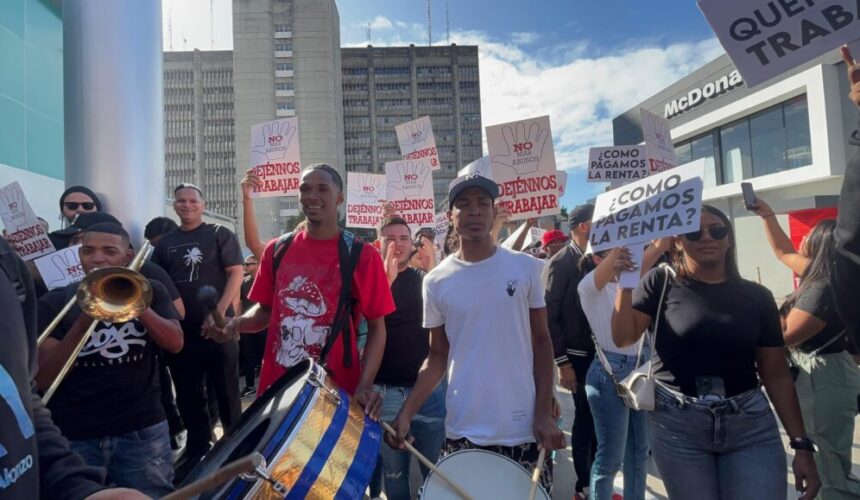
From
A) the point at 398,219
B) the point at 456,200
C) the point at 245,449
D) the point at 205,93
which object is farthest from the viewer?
the point at 205,93

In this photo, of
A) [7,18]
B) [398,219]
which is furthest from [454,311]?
[7,18]

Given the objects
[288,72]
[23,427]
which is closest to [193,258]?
[23,427]

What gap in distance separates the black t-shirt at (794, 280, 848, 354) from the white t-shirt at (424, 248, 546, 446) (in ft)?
5.61

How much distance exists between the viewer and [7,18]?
421 inches

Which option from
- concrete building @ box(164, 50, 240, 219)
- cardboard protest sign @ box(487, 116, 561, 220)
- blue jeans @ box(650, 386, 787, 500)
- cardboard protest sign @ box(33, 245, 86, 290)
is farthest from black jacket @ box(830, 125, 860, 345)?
concrete building @ box(164, 50, 240, 219)

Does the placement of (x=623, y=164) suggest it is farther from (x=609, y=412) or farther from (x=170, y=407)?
(x=170, y=407)

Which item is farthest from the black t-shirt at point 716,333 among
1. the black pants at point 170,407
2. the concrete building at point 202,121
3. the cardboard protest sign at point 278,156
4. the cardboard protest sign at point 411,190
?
the concrete building at point 202,121

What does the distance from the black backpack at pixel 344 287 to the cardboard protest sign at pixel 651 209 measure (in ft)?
3.98

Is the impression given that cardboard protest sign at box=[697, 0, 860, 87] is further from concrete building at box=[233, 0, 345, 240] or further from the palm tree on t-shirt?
concrete building at box=[233, 0, 345, 240]

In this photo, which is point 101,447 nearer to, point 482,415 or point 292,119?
point 482,415

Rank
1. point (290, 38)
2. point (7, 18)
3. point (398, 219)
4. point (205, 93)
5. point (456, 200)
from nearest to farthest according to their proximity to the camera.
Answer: point (456, 200), point (398, 219), point (7, 18), point (290, 38), point (205, 93)

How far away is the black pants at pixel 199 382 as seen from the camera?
13.0 ft

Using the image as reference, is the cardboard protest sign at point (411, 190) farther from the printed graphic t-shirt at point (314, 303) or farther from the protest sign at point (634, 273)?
the protest sign at point (634, 273)

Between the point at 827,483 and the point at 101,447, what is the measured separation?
393 cm
